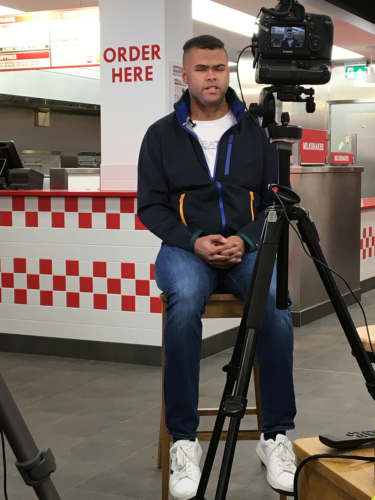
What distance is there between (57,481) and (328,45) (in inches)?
61.5

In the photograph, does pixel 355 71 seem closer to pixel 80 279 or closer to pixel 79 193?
pixel 79 193

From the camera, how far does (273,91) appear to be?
1758 millimetres

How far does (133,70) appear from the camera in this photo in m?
4.10

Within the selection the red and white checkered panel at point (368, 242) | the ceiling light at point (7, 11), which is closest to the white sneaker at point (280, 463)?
the red and white checkered panel at point (368, 242)

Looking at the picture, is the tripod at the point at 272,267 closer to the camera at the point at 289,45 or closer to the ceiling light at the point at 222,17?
the camera at the point at 289,45

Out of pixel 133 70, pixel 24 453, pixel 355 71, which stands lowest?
pixel 24 453

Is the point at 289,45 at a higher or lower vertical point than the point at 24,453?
higher

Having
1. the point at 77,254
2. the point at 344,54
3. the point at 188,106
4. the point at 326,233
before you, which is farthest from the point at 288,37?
the point at 344,54

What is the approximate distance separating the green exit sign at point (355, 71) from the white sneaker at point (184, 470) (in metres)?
10.0

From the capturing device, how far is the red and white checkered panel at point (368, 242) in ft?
19.3

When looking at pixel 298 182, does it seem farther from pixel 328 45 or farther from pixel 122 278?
pixel 328 45

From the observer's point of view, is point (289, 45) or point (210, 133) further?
point (210, 133)

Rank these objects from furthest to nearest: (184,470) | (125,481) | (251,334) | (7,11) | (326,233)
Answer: (7,11) → (326,233) → (125,481) → (184,470) → (251,334)

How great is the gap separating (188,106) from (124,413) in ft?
4.37
